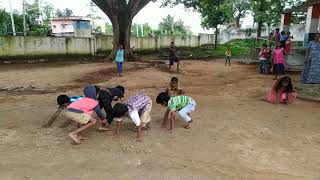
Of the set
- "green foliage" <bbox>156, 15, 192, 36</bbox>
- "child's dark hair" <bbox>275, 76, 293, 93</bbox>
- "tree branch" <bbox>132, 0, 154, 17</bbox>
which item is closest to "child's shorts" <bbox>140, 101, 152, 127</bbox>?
"child's dark hair" <bbox>275, 76, 293, 93</bbox>

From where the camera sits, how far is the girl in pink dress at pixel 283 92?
9305 mm

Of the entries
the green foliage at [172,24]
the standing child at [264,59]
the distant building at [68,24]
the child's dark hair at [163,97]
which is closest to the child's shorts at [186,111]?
the child's dark hair at [163,97]

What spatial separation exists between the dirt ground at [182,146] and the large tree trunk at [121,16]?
10.7m

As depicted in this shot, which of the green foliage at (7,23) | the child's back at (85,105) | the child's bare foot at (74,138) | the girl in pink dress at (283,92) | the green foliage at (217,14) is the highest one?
the green foliage at (217,14)

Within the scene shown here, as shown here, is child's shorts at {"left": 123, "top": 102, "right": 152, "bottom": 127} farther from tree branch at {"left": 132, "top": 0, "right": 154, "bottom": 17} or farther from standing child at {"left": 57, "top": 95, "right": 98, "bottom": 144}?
tree branch at {"left": 132, "top": 0, "right": 154, "bottom": 17}

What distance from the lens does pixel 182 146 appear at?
6246 mm

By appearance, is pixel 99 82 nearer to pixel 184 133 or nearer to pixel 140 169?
pixel 184 133

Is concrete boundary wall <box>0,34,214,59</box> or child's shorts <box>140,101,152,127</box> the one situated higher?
concrete boundary wall <box>0,34,214,59</box>

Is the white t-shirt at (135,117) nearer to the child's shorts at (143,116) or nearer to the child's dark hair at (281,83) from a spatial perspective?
the child's shorts at (143,116)

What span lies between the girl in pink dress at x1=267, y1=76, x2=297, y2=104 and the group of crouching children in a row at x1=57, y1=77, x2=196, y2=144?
3.34 meters

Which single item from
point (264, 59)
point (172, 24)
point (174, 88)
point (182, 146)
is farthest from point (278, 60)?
point (172, 24)

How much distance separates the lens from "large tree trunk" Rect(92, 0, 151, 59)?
2033 cm

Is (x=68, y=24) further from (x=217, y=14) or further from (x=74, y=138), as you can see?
(x=74, y=138)

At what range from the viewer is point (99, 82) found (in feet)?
43.2
